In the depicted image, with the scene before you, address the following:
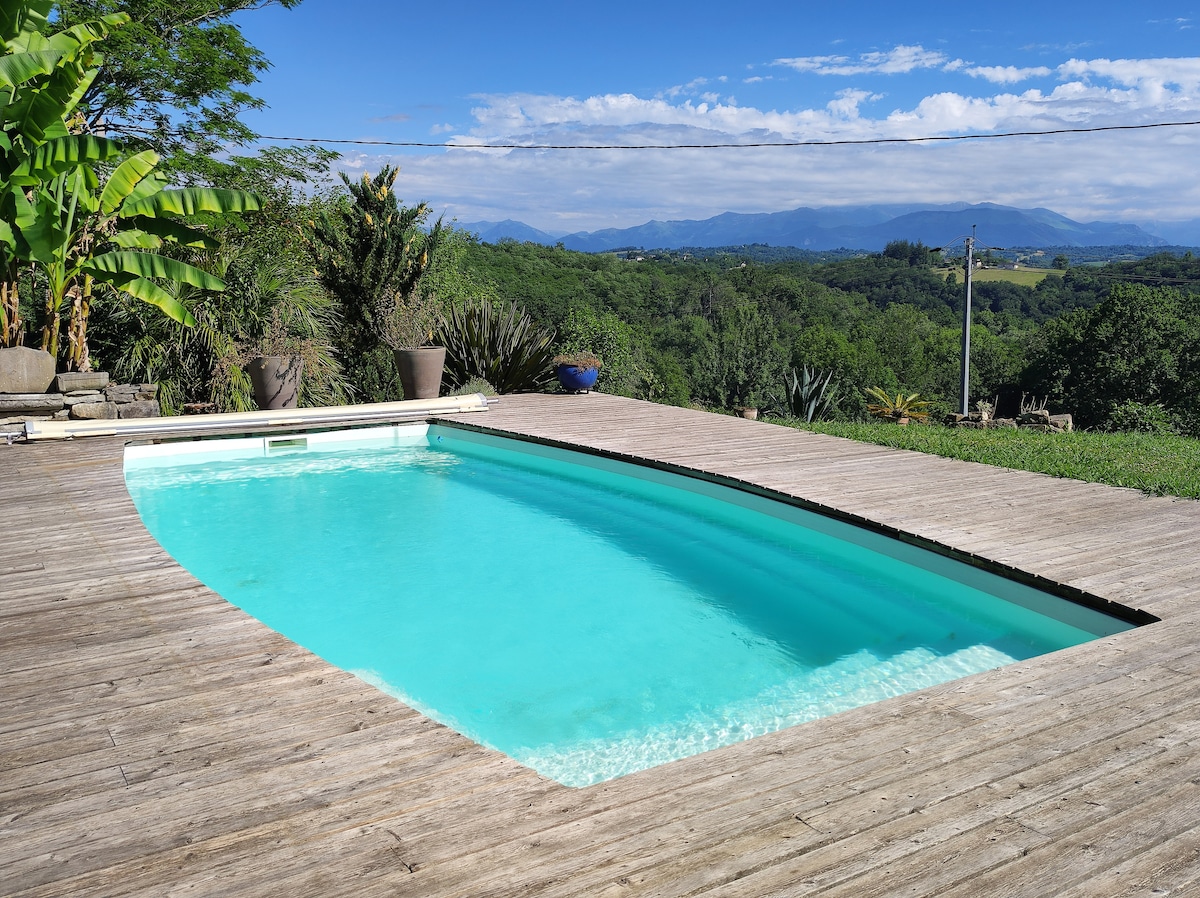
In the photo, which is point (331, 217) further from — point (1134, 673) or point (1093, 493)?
point (1134, 673)

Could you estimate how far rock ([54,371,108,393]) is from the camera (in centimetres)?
768

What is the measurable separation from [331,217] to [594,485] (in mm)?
5936

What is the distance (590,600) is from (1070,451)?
459 centimetres

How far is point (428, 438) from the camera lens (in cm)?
884

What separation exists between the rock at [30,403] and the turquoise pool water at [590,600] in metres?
0.97

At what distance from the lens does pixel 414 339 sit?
10.2 meters

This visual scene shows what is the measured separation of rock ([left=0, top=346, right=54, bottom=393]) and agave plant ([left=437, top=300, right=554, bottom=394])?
4.06 meters

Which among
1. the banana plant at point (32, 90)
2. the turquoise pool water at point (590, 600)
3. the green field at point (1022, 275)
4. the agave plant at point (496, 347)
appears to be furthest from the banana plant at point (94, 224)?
the green field at point (1022, 275)

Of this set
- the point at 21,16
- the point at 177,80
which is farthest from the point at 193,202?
the point at 177,80

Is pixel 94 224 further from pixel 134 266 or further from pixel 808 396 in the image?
pixel 808 396

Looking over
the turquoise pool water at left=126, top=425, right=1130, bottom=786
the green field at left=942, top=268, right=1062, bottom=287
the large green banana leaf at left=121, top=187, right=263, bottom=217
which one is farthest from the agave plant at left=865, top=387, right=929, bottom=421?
the green field at left=942, top=268, right=1062, bottom=287

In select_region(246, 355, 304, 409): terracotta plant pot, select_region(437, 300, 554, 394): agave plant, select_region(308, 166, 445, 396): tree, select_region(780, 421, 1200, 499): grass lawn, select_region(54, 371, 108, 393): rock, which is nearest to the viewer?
select_region(780, 421, 1200, 499): grass lawn

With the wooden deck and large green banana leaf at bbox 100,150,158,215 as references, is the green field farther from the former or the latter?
the wooden deck

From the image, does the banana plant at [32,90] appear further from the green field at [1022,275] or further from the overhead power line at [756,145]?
the green field at [1022,275]
